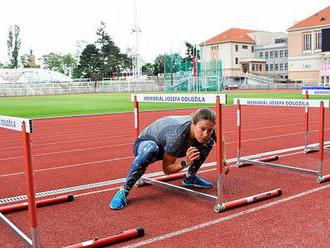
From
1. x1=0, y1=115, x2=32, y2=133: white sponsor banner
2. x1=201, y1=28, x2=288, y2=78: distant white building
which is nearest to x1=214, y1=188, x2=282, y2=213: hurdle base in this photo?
x1=0, y1=115, x2=32, y2=133: white sponsor banner

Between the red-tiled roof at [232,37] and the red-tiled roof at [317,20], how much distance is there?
15.9m

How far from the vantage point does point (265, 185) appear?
17.9 feet

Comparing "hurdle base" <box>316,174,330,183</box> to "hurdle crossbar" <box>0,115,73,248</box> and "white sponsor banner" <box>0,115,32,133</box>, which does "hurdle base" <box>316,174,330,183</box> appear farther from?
"white sponsor banner" <box>0,115,32,133</box>

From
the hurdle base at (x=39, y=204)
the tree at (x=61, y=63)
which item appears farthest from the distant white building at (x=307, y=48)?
the hurdle base at (x=39, y=204)

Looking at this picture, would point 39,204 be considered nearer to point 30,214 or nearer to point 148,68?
point 30,214

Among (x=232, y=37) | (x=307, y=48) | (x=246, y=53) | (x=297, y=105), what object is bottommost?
(x=297, y=105)

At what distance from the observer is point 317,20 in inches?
2756

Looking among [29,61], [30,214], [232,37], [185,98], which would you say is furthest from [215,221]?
[29,61]

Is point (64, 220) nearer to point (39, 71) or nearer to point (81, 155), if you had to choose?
point (81, 155)

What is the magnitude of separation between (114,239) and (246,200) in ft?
5.37

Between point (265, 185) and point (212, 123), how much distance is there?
165cm

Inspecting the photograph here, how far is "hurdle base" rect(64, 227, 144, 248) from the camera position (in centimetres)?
345

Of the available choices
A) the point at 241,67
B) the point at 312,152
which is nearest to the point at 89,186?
the point at 312,152

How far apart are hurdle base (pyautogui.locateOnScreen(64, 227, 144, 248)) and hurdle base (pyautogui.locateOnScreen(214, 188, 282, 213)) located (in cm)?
99
